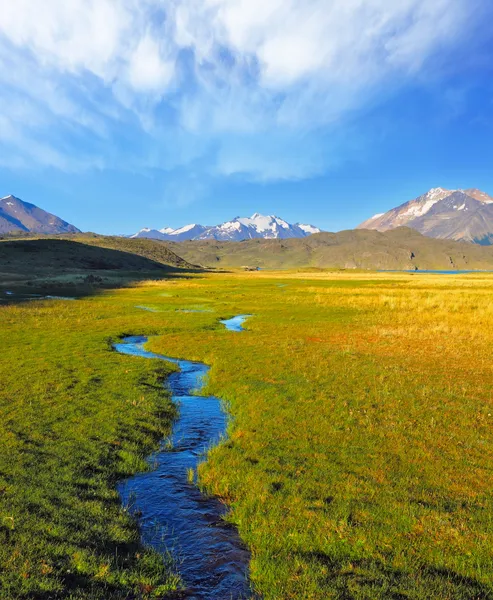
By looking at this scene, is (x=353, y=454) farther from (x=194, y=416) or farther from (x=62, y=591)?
(x=62, y=591)

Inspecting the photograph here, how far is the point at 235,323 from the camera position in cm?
4769

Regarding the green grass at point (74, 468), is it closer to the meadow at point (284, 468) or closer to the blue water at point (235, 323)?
the meadow at point (284, 468)

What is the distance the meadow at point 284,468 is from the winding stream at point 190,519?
0.40 meters

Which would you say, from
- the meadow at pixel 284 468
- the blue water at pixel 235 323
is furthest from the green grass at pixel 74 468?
the blue water at pixel 235 323

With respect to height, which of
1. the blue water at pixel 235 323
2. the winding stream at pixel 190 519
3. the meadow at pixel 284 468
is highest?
the meadow at pixel 284 468

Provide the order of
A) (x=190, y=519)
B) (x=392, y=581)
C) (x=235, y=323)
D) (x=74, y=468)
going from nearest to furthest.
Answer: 1. (x=392, y=581)
2. (x=190, y=519)
3. (x=74, y=468)
4. (x=235, y=323)

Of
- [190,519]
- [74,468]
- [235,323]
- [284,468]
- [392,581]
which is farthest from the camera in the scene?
[235,323]

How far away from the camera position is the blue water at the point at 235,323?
4341 centimetres

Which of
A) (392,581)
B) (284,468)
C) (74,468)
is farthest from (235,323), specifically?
(392,581)

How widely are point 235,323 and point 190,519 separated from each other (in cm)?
3757

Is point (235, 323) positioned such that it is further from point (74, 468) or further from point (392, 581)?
point (392, 581)

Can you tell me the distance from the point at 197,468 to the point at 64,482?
4.37m

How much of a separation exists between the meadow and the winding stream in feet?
1.32

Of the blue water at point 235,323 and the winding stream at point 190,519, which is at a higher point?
the winding stream at point 190,519
